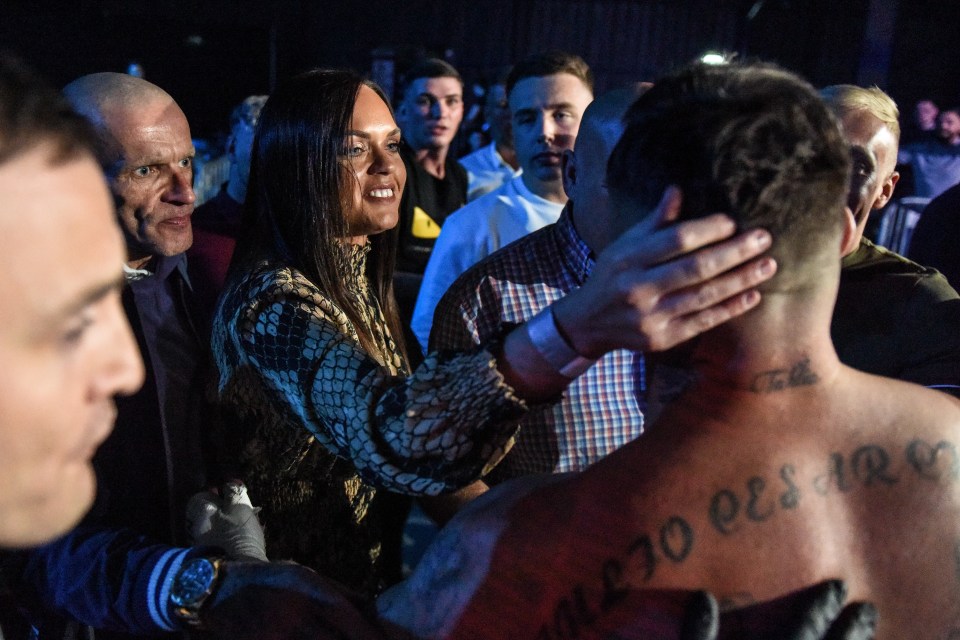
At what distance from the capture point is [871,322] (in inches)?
75.9

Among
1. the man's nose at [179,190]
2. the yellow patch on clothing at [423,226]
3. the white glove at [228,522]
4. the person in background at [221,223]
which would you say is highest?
the man's nose at [179,190]

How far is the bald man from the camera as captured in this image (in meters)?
1.86

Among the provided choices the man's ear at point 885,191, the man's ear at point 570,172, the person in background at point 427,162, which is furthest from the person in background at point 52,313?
the person in background at point 427,162

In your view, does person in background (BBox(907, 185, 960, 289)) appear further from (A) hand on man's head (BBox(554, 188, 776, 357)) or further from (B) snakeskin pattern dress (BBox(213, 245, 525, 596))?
(A) hand on man's head (BBox(554, 188, 776, 357))

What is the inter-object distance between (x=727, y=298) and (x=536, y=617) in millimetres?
467

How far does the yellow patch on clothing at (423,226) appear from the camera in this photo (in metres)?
4.06

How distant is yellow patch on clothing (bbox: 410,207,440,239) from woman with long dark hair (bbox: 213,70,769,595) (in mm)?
2020

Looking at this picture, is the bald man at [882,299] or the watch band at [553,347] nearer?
the watch band at [553,347]

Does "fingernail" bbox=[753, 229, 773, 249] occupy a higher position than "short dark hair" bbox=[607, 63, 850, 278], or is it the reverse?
"short dark hair" bbox=[607, 63, 850, 278]

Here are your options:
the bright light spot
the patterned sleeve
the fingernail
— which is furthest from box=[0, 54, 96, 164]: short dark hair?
the bright light spot

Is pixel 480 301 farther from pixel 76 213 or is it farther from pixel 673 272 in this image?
pixel 76 213

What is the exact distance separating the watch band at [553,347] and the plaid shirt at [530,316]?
84cm

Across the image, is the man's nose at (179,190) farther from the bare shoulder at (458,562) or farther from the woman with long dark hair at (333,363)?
the bare shoulder at (458,562)

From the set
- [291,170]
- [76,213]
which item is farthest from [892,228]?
[76,213]
